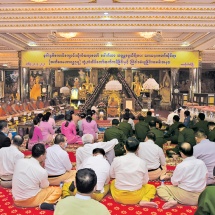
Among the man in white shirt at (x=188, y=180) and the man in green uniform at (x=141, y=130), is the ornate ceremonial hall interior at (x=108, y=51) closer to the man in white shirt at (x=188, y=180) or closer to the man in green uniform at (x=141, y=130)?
the man in white shirt at (x=188, y=180)

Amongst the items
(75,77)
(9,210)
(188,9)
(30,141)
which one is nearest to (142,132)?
(30,141)

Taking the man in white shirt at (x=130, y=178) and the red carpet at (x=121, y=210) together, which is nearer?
the red carpet at (x=121, y=210)

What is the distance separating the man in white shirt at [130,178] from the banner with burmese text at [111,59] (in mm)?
8437

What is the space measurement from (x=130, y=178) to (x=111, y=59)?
8.75 metres

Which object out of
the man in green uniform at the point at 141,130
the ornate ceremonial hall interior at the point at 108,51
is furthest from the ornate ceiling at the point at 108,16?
the man in green uniform at the point at 141,130

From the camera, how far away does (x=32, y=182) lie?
3930mm

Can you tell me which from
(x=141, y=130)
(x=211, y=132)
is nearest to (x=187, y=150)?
(x=211, y=132)

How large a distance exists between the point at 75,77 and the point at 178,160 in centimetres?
1584

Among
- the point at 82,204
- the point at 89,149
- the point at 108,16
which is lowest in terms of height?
the point at 89,149

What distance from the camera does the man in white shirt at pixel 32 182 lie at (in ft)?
12.8

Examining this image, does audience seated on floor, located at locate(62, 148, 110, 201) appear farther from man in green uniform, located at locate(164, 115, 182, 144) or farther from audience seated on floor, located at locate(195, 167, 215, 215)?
man in green uniform, located at locate(164, 115, 182, 144)

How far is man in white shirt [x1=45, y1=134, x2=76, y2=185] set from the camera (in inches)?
191

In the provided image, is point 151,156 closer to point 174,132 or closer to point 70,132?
point 174,132

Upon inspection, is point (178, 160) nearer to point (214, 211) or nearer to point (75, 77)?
point (214, 211)
